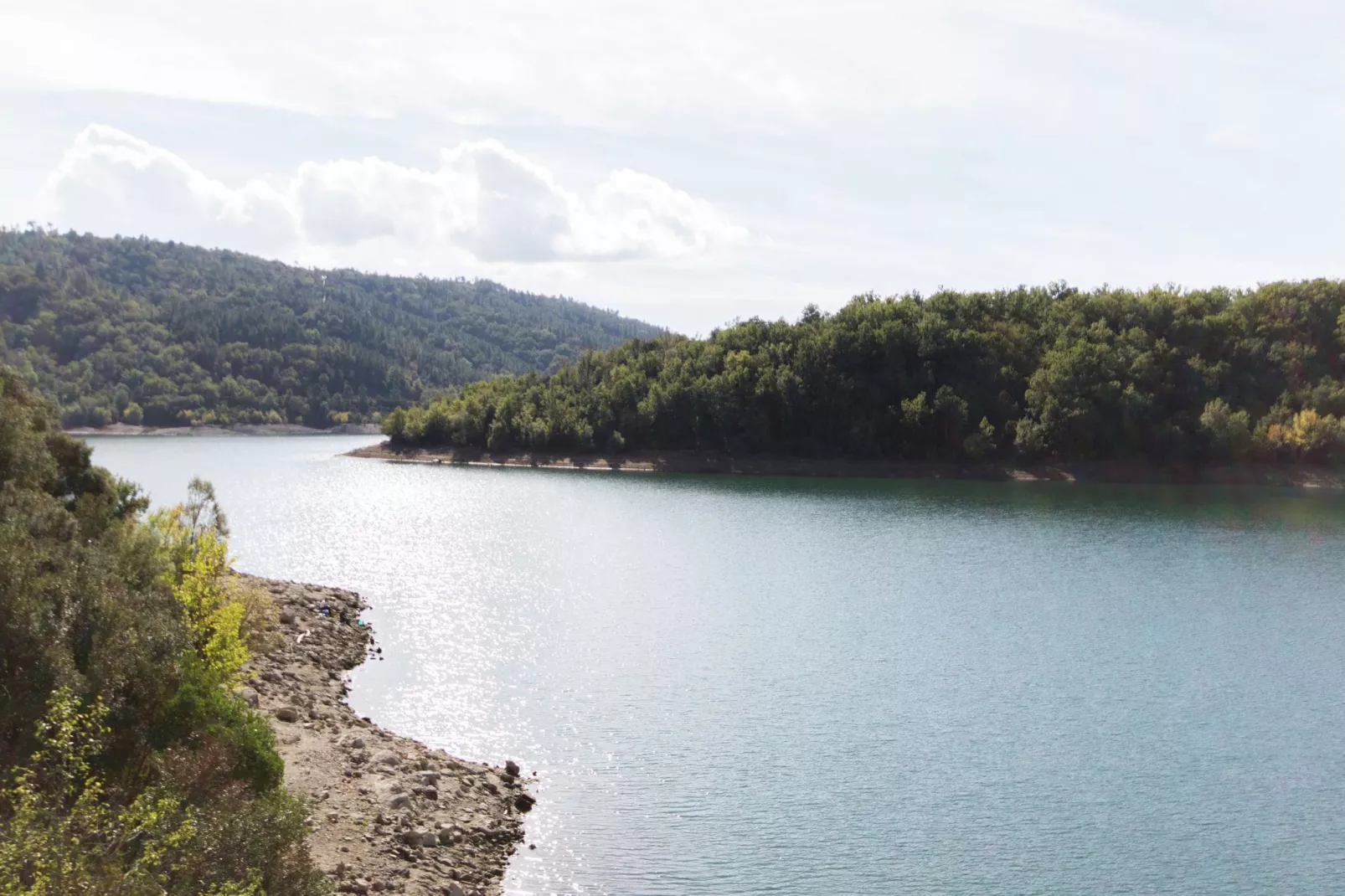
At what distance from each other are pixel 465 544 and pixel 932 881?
4328cm

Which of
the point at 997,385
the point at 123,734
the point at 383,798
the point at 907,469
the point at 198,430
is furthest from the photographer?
the point at 198,430

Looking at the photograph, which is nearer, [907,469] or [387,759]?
[387,759]

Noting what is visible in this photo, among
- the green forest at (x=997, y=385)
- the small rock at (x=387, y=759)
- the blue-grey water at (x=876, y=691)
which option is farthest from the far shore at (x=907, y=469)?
the small rock at (x=387, y=759)

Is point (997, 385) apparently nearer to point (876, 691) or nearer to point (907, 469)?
point (907, 469)

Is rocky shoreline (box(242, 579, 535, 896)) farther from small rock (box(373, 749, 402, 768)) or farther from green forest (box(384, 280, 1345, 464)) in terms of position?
green forest (box(384, 280, 1345, 464))

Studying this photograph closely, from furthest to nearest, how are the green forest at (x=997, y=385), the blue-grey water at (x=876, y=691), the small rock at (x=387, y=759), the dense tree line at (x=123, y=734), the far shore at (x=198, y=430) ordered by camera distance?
the far shore at (x=198, y=430)
the green forest at (x=997, y=385)
the small rock at (x=387, y=759)
the blue-grey water at (x=876, y=691)
the dense tree line at (x=123, y=734)

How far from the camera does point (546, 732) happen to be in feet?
87.2

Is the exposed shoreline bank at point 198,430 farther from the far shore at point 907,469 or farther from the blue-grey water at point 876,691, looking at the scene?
the blue-grey water at point 876,691

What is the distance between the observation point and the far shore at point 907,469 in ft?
319

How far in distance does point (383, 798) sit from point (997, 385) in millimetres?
99278

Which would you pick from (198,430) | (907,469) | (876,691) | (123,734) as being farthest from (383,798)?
(198,430)

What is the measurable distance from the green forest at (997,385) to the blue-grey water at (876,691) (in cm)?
3625

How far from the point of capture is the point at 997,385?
110 m

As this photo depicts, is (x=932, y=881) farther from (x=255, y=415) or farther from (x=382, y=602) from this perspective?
(x=255, y=415)
